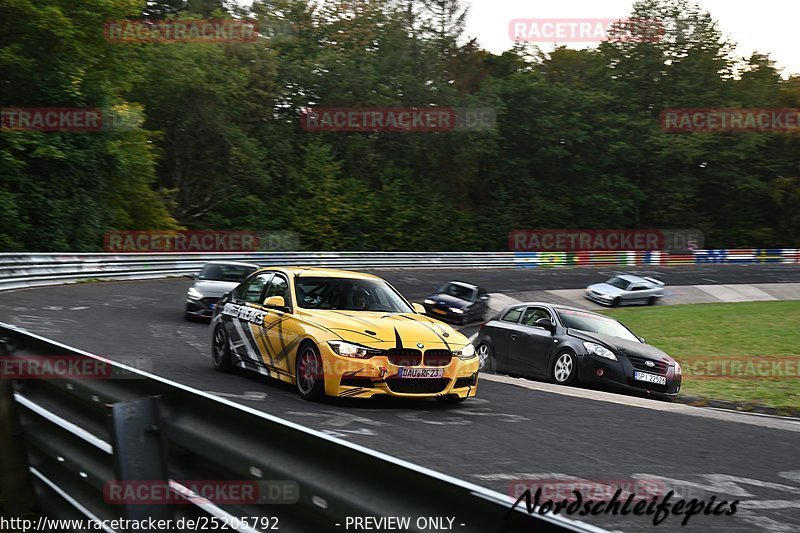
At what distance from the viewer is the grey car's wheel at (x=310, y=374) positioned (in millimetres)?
9305

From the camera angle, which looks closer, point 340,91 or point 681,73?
point 340,91

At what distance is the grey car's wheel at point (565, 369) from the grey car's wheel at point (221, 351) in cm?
541

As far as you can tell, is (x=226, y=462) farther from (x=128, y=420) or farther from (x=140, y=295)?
(x=140, y=295)

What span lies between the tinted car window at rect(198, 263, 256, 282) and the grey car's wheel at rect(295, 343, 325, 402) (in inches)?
477

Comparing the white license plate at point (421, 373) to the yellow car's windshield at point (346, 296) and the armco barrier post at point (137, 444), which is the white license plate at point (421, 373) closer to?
the yellow car's windshield at point (346, 296)

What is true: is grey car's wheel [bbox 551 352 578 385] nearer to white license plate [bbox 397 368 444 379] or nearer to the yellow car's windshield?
the yellow car's windshield

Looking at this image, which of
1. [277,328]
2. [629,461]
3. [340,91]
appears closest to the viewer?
[629,461]

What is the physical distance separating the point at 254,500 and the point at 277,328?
700 cm

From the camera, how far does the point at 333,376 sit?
9.20m

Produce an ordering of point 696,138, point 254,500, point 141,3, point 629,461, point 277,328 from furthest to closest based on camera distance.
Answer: point 696,138, point 141,3, point 277,328, point 629,461, point 254,500

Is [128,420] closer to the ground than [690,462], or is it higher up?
higher up

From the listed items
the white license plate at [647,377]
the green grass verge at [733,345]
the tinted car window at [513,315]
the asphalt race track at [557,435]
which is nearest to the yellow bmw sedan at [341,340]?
the asphalt race track at [557,435]

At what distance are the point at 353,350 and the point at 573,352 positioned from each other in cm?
584

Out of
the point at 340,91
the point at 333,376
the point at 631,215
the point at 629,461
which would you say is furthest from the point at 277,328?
the point at 631,215
